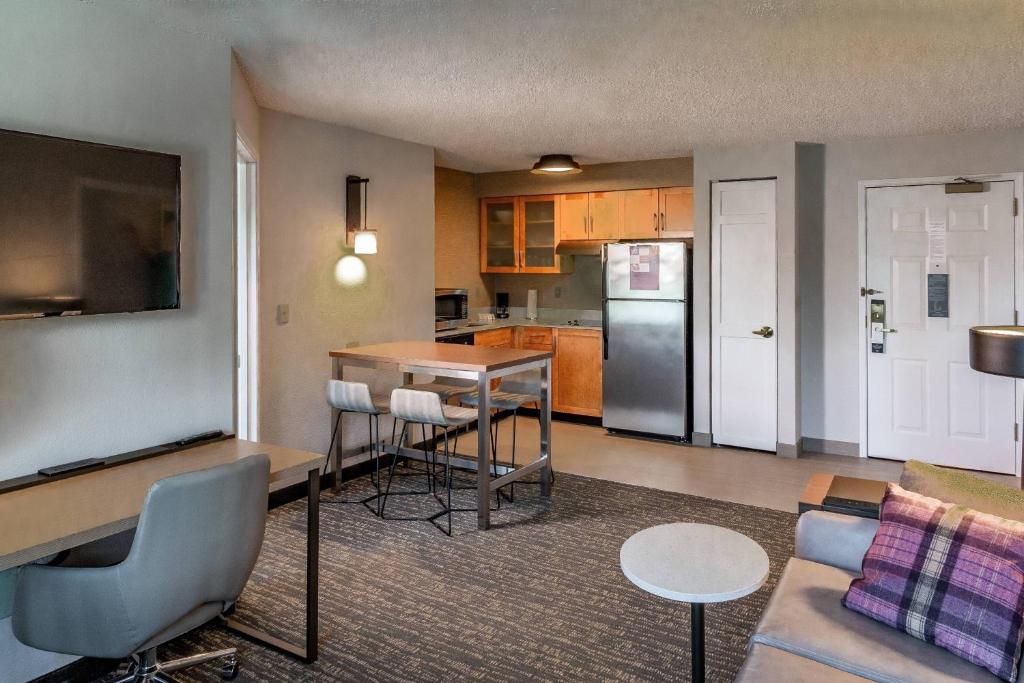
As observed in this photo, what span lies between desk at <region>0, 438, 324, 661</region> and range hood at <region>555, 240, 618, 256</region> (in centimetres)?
440

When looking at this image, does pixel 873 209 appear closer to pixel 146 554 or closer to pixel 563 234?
pixel 563 234

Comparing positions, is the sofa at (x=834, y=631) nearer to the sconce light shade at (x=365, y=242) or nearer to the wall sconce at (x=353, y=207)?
the sconce light shade at (x=365, y=242)

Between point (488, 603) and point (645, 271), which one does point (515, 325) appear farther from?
point (488, 603)

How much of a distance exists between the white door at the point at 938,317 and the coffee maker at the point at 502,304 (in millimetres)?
3521

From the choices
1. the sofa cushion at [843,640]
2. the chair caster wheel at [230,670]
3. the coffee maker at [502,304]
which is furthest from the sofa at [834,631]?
the coffee maker at [502,304]

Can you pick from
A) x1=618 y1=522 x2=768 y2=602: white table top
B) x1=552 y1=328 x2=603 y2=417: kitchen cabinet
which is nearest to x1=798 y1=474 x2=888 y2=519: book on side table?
x1=618 y1=522 x2=768 y2=602: white table top

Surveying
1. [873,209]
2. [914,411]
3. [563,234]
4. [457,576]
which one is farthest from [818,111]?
[457,576]

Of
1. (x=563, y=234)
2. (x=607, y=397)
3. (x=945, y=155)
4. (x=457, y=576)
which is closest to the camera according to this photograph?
(x=457, y=576)

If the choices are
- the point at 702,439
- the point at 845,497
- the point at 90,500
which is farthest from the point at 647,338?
the point at 90,500

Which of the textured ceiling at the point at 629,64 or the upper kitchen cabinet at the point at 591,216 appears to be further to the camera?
the upper kitchen cabinet at the point at 591,216

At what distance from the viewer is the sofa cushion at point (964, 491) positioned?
200 cm

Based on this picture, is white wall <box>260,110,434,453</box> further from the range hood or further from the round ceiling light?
the range hood

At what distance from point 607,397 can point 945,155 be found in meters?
3.18

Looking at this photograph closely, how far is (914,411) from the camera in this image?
5.28 meters
